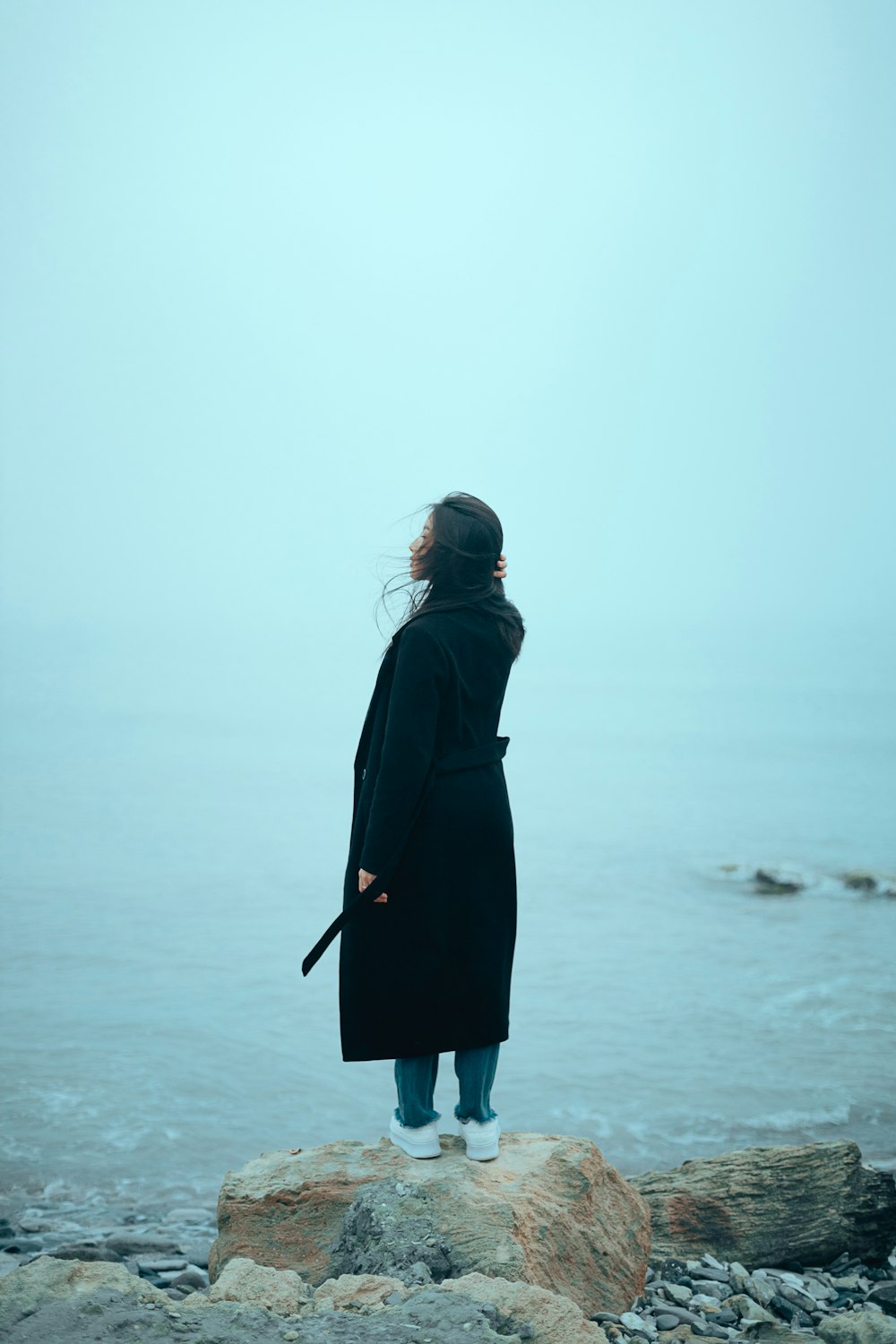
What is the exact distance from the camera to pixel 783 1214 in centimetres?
380

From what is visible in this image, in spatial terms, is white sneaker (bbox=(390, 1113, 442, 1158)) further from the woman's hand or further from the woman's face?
the woman's face

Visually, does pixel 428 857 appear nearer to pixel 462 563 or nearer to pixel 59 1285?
pixel 462 563

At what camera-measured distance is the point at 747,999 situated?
8.18 metres

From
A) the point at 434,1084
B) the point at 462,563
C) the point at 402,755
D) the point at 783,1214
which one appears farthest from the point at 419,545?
the point at 783,1214

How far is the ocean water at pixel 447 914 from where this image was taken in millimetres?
6059

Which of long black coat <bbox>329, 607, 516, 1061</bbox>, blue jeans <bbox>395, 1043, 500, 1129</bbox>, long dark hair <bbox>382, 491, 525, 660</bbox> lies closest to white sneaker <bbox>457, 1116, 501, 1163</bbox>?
blue jeans <bbox>395, 1043, 500, 1129</bbox>

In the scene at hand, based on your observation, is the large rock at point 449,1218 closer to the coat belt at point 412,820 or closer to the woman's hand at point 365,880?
the coat belt at point 412,820

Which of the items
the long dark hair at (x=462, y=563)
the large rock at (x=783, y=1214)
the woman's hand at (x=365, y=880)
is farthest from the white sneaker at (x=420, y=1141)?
the long dark hair at (x=462, y=563)

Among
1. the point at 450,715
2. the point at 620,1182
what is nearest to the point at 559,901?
the point at 620,1182

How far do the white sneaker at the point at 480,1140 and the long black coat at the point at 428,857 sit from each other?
10.4 inches

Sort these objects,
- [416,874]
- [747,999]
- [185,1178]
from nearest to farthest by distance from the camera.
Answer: [416,874] → [185,1178] → [747,999]

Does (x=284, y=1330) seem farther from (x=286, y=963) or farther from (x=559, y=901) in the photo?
(x=559, y=901)

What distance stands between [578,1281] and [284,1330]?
3.25 feet

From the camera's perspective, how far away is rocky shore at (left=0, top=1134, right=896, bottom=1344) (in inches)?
98.3
